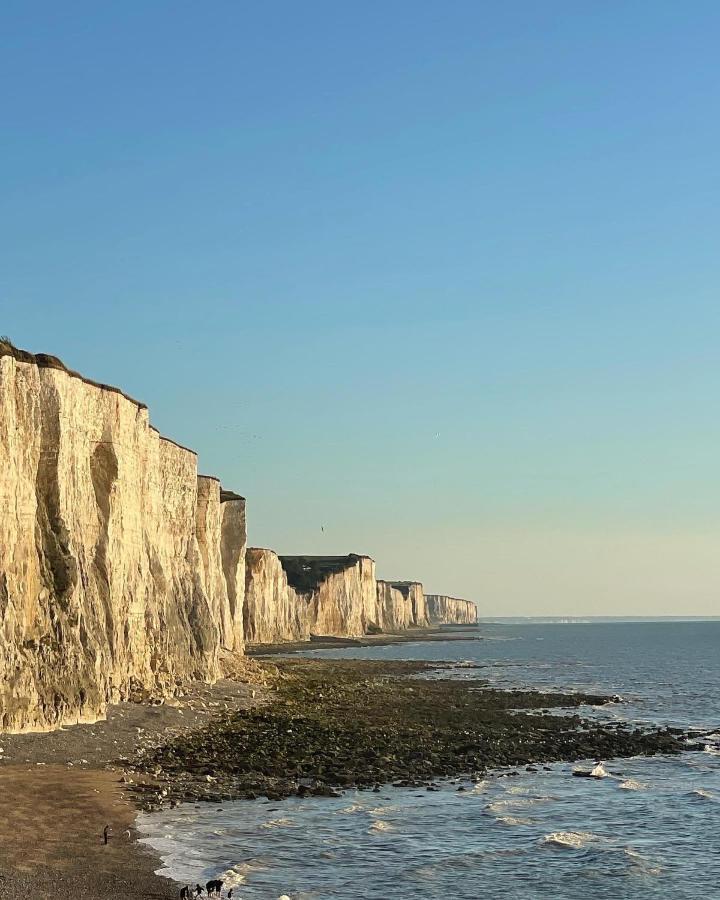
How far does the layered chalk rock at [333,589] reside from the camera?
13688 cm

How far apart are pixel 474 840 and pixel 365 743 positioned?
11178 millimetres

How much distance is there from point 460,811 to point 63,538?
567 inches

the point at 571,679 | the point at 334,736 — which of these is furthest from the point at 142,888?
the point at 571,679

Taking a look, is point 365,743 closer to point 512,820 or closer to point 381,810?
point 381,810

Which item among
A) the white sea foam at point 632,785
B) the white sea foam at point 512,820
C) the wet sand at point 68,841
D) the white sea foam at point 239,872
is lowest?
the white sea foam at point 632,785

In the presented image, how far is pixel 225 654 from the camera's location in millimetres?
53125

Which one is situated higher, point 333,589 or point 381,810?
point 333,589

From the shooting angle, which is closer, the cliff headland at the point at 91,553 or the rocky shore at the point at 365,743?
the rocky shore at the point at 365,743

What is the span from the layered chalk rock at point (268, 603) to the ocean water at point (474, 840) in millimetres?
71673

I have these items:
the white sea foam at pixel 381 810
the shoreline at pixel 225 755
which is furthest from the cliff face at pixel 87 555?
the white sea foam at pixel 381 810

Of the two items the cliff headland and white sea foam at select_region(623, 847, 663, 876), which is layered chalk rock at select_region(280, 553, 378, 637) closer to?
the cliff headland

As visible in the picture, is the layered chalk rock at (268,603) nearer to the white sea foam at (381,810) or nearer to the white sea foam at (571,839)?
the white sea foam at (381,810)

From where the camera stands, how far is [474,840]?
71.9 ft

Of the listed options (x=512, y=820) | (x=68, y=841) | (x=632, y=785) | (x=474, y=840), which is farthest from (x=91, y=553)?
(x=632, y=785)
